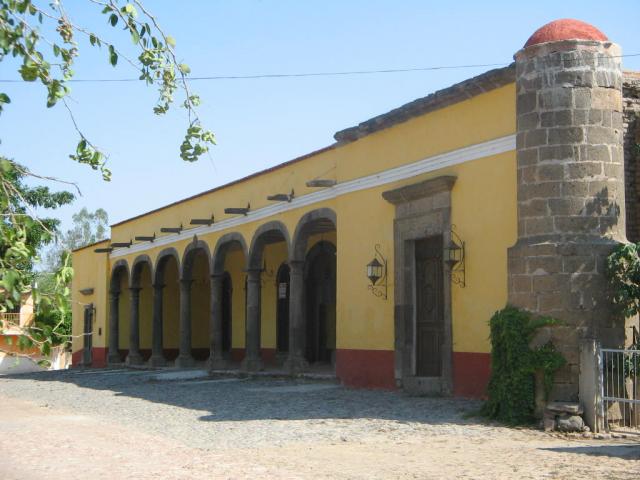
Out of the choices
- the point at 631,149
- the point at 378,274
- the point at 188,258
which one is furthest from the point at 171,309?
the point at 631,149

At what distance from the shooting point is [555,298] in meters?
10.8

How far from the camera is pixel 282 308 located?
80.4 feet

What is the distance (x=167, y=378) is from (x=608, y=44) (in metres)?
13.7

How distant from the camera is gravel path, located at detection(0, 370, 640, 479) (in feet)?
25.5

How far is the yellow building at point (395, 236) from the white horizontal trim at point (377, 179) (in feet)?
0.10

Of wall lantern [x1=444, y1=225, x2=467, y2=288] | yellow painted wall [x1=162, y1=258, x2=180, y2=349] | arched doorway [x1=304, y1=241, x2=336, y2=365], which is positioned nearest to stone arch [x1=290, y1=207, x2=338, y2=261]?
arched doorway [x1=304, y1=241, x2=336, y2=365]

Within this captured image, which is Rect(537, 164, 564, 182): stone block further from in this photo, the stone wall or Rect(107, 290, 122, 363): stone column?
Rect(107, 290, 122, 363): stone column

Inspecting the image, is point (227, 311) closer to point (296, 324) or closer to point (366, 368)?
point (296, 324)

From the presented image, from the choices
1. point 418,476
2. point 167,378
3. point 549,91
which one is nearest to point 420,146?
point 549,91

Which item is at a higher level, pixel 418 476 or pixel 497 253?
pixel 497 253

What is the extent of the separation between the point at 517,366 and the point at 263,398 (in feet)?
17.7

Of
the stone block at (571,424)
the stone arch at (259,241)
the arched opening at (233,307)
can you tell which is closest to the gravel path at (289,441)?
the stone block at (571,424)

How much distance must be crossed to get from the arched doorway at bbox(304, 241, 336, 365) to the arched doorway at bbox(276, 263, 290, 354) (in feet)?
4.95

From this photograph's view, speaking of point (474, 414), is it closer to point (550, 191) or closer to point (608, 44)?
point (550, 191)
